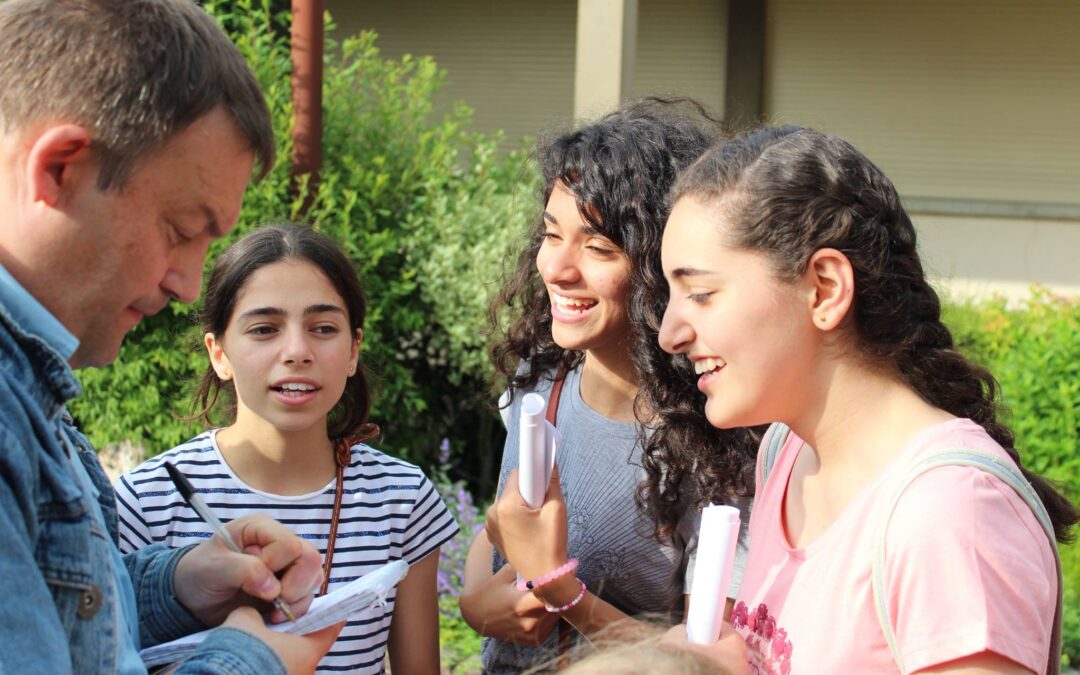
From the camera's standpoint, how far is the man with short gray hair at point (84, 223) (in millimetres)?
1238

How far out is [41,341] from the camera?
1.28 metres

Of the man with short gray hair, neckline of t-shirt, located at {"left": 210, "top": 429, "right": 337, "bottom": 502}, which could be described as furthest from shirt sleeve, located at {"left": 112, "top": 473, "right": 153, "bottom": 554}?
the man with short gray hair

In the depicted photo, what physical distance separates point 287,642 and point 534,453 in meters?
0.78

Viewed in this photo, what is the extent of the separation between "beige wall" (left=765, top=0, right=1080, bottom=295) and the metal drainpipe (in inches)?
211

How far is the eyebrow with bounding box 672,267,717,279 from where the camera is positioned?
1972 mm

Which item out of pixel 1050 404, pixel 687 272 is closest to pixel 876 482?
pixel 687 272

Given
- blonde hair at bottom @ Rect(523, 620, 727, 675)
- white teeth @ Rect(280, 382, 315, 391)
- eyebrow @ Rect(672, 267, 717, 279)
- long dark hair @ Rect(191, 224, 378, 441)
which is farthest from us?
long dark hair @ Rect(191, 224, 378, 441)

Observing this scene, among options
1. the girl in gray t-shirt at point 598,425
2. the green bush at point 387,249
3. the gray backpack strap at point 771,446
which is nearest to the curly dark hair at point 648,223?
the girl in gray t-shirt at point 598,425

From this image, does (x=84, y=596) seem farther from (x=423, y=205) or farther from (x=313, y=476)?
(x=423, y=205)

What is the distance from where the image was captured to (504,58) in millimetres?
10547

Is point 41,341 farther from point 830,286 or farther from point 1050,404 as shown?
point 1050,404

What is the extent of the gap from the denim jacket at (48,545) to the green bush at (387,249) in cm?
385

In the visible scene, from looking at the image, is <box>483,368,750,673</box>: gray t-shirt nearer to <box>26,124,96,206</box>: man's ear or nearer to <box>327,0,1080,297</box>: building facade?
<box>26,124,96,206</box>: man's ear

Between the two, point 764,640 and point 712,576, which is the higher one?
point 712,576
